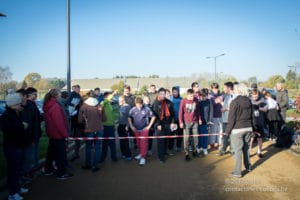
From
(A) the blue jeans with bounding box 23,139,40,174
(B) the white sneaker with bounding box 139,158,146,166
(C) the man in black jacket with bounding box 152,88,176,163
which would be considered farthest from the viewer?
(C) the man in black jacket with bounding box 152,88,176,163

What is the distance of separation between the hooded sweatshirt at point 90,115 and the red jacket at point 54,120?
2.42 ft

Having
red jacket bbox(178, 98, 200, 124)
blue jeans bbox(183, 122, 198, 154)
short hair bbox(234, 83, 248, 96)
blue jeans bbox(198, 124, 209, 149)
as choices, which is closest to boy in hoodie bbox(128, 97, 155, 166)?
red jacket bbox(178, 98, 200, 124)

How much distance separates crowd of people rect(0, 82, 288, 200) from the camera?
5.29 meters

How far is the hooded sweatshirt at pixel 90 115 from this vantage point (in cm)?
693

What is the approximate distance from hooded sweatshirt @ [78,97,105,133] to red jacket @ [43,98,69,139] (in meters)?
0.74

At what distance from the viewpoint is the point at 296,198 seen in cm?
495

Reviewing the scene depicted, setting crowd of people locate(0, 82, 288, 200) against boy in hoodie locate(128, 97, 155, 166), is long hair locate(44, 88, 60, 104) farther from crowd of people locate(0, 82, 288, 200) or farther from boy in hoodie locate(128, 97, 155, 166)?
boy in hoodie locate(128, 97, 155, 166)

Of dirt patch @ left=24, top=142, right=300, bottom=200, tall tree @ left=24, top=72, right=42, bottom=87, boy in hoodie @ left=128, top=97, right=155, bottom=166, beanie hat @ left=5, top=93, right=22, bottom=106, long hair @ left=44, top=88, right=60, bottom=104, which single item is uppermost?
tall tree @ left=24, top=72, right=42, bottom=87

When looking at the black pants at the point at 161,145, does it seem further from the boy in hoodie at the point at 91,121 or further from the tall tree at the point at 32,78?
the tall tree at the point at 32,78

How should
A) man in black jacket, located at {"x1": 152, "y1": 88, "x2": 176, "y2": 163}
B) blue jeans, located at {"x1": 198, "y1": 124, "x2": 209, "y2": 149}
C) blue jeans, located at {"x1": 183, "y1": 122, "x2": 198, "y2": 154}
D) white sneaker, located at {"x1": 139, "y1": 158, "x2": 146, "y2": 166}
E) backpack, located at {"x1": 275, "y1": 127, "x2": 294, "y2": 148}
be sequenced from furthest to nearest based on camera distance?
backpack, located at {"x1": 275, "y1": 127, "x2": 294, "y2": 148}, blue jeans, located at {"x1": 198, "y1": 124, "x2": 209, "y2": 149}, blue jeans, located at {"x1": 183, "y1": 122, "x2": 198, "y2": 154}, man in black jacket, located at {"x1": 152, "y1": 88, "x2": 176, "y2": 163}, white sneaker, located at {"x1": 139, "y1": 158, "x2": 146, "y2": 166}

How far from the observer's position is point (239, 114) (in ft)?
20.4

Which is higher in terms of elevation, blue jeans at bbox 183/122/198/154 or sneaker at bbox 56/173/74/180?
blue jeans at bbox 183/122/198/154

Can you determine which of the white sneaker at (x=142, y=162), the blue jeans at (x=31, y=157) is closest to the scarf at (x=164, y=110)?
the white sneaker at (x=142, y=162)

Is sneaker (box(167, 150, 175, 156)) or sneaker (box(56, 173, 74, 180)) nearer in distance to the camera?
sneaker (box(56, 173, 74, 180))
